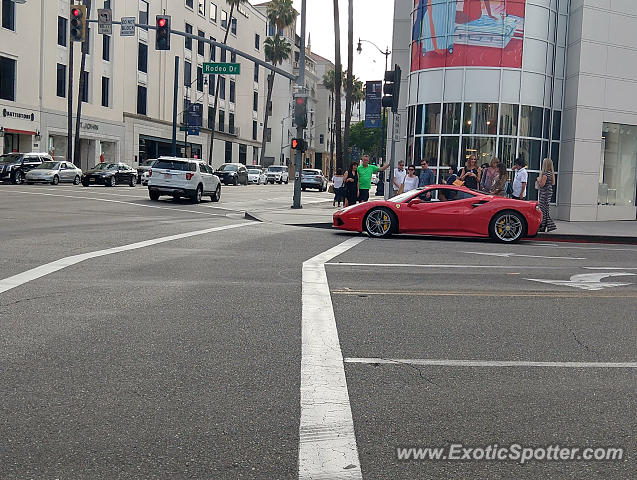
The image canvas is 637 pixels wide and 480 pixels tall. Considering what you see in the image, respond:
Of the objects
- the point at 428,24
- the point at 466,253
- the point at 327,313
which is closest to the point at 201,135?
the point at 428,24

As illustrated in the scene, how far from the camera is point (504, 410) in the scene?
4.39 metres

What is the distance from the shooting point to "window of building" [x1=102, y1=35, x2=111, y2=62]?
56.4 m

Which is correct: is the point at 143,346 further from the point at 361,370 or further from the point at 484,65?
the point at 484,65

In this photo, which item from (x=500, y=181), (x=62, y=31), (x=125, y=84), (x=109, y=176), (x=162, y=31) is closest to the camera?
(x=500, y=181)

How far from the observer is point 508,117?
2477 centimetres

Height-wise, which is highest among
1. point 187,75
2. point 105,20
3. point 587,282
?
point 187,75

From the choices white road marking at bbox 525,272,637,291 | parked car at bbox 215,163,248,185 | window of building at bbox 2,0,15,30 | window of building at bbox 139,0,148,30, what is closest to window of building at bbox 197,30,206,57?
window of building at bbox 139,0,148,30

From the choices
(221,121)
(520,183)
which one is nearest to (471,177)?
(520,183)

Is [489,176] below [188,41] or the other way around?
below

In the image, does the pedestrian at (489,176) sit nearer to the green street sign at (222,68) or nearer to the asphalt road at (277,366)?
the asphalt road at (277,366)

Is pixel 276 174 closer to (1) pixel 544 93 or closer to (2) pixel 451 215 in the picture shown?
(1) pixel 544 93

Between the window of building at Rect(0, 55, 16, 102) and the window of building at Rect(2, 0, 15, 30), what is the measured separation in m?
2.03

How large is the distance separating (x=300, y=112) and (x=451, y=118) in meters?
5.19

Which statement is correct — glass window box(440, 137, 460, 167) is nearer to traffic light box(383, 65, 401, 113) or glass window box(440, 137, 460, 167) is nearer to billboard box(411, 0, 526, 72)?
billboard box(411, 0, 526, 72)
